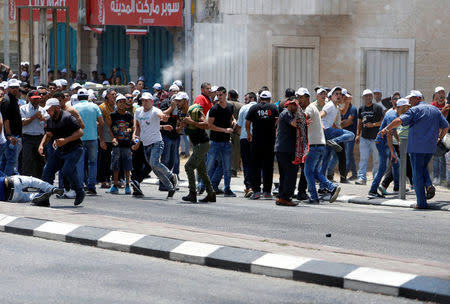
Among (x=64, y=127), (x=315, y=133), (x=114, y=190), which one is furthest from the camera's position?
(x=114, y=190)

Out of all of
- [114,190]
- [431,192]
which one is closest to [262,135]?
[114,190]

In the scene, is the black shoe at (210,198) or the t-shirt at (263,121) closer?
the black shoe at (210,198)

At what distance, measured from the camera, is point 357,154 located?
2388 cm

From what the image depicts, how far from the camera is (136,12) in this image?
30.8 meters

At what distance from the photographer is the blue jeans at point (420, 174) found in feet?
49.3

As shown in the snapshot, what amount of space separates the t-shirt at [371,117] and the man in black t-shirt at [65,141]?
624 centimetres

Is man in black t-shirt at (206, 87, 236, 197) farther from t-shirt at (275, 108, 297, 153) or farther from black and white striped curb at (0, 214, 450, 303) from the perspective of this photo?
black and white striped curb at (0, 214, 450, 303)

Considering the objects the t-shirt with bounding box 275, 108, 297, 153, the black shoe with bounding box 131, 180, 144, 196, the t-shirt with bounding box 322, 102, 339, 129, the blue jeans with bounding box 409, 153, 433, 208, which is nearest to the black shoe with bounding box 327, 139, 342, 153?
the t-shirt with bounding box 322, 102, 339, 129

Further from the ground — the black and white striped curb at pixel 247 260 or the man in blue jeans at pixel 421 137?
the man in blue jeans at pixel 421 137

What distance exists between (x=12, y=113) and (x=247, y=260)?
7.79 m

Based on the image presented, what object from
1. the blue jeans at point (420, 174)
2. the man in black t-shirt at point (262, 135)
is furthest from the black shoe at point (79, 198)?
the blue jeans at point (420, 174)

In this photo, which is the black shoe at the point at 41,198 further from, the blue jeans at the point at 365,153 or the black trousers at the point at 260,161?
the blue jeans at the point at 365,153

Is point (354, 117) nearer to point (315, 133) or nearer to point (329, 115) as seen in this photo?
point (329, 115)

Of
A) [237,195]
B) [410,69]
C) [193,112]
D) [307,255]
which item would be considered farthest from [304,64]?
[307,255]
